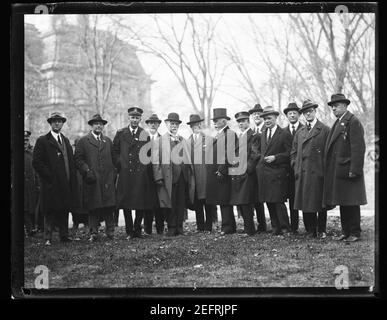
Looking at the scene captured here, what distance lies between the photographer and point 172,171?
7.18 meters

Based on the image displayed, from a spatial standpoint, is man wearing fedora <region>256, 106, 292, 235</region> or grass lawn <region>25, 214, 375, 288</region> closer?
grass lawn <region>25, 214, 375, 288</region>

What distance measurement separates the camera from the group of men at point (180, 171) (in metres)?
7.06

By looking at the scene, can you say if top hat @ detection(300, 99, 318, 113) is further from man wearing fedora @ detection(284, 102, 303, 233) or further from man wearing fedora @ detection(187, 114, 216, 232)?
man wearing fedora @ detection(187, 114, 216, 232)

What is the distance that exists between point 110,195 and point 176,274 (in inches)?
57.1

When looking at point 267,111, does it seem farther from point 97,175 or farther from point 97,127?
point 97,175

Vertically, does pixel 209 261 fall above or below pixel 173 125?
below

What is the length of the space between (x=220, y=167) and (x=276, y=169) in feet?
2.56

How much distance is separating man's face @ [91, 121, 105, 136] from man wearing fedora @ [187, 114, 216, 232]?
122cm

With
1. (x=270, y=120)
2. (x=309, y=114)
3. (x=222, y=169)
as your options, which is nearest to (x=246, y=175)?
(x=222, y=169)

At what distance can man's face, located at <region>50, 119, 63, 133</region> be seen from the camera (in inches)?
278

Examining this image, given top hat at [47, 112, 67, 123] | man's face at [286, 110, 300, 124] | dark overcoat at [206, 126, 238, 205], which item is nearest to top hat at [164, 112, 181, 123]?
dark overcoat at [206, 126, 238, 205]

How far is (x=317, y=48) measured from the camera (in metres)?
7.11
